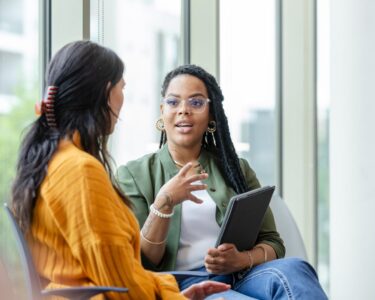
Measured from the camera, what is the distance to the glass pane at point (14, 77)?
6.70 ft

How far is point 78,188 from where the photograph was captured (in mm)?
1257

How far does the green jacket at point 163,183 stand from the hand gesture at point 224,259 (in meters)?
0.12

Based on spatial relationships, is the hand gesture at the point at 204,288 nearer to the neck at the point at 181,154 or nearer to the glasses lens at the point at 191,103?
the neck at the point at 181,154

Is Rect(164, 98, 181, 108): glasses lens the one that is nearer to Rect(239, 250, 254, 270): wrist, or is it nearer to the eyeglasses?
the eyeglasses

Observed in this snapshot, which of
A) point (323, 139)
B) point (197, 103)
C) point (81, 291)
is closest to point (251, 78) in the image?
point (323, 139)

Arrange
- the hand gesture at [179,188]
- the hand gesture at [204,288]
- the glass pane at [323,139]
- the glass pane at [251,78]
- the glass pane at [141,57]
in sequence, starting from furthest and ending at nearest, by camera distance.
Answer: the glass pane at [323,139]
the glass pane at [251,78]
the glass pane at [141,57]
the hand gesture at [179,188]
the hand gesture at [204,288]

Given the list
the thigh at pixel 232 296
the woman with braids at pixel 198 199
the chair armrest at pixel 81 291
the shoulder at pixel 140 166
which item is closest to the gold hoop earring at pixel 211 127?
the woman with braids at pixel 198 199

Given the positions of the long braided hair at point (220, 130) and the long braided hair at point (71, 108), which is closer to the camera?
the long braided hair at point (71, 108)

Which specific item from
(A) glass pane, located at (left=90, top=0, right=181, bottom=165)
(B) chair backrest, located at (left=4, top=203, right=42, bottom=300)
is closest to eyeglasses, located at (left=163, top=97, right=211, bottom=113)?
(A) glass pane, located at (left=90, top=0, right=181, bottom=165)

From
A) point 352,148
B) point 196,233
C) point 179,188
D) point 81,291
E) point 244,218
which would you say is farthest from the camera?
Result: point 352,148

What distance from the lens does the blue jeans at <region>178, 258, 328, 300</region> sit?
6.01 feet

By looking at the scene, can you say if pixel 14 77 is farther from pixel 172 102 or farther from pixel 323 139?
pixel 323 139

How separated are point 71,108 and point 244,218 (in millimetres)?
754

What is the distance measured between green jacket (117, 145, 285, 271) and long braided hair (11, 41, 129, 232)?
2.14 feet
